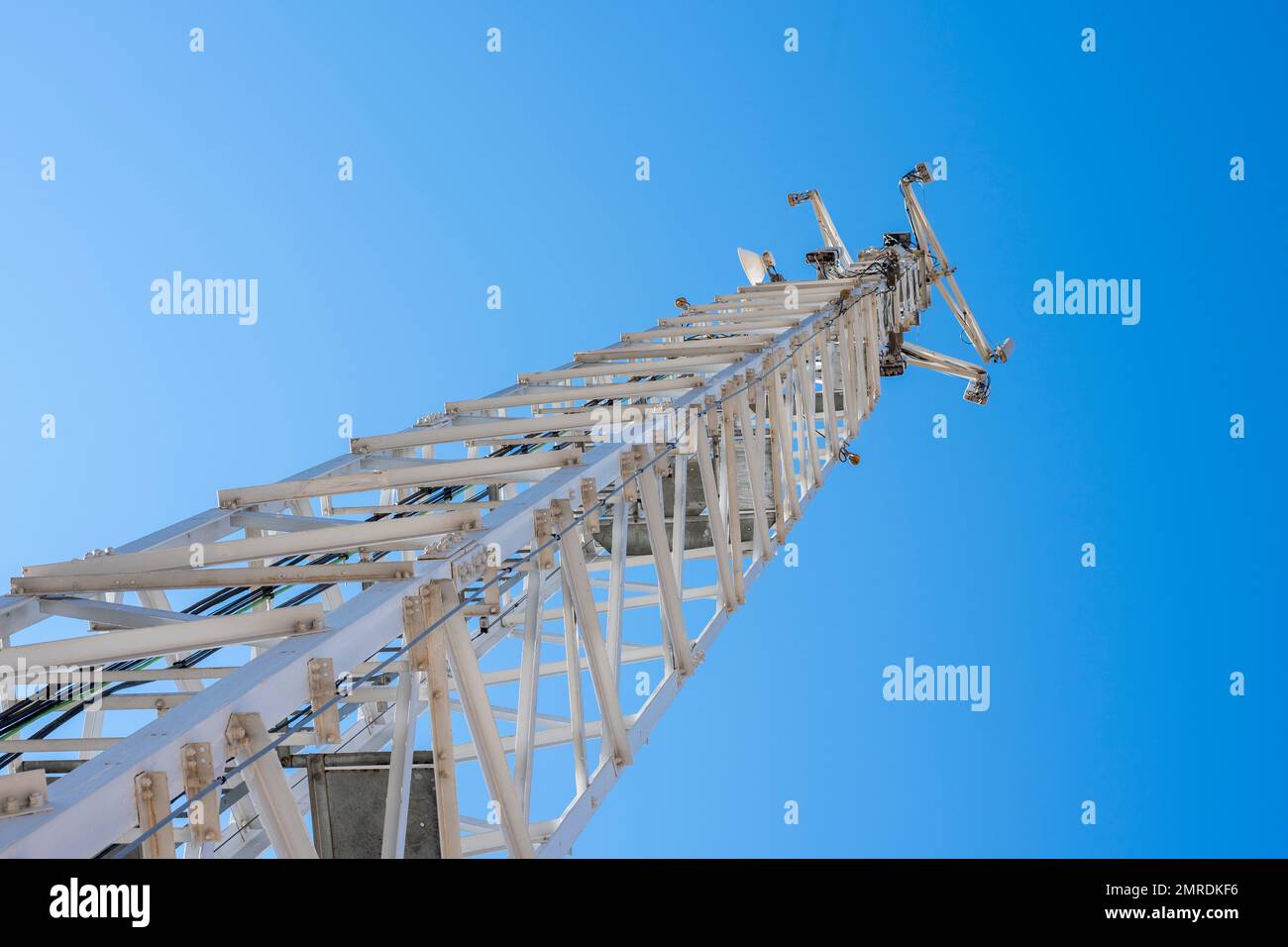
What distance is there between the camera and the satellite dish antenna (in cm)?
3691

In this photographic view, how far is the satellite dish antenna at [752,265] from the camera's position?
121 ft

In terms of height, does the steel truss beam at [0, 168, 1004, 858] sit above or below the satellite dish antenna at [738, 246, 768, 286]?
below
